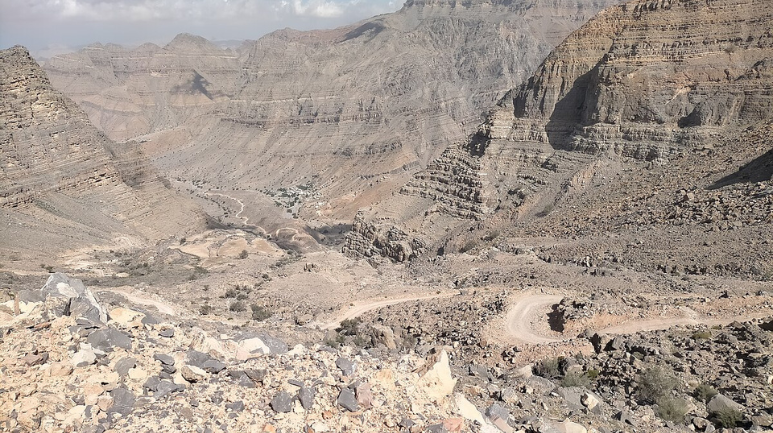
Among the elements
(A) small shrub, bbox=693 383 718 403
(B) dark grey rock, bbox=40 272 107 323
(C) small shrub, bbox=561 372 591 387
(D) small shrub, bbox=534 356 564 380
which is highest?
(B) dark grey rock, bbox=40 272 107 323

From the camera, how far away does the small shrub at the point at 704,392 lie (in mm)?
13133

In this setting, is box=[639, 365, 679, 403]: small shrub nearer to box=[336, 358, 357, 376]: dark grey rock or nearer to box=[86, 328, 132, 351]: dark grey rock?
box=[336, 358, 357, 376]: dark grey rock

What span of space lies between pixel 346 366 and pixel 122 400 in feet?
11.4

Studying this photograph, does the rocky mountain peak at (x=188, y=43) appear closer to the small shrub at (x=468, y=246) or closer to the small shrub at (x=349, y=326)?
the small shrub at (x=468, y=246)

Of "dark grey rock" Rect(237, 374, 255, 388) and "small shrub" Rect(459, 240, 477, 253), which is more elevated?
"dark grey rock" Rect(237, 374, 255, 388)

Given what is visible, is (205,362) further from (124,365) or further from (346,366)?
(346,366)

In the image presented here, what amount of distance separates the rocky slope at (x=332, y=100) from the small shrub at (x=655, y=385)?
5254 centimetres

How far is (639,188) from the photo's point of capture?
35.2 meters

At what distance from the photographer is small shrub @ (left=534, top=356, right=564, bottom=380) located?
51.0ft

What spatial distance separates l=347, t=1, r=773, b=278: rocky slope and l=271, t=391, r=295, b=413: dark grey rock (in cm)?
2136

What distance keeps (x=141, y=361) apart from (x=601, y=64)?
42793mm

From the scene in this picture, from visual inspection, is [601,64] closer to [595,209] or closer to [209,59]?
[595,209]

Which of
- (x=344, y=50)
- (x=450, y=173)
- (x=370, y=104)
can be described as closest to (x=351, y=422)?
(x=450, y=173)

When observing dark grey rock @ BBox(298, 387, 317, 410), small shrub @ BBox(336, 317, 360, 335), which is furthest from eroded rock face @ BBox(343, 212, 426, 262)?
dark grey rock @ BBox(298, 387, 317, 410)
